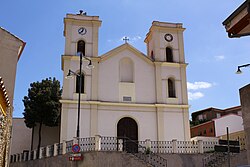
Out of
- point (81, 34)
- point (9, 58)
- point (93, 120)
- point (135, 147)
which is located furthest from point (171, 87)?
point (9, 58)

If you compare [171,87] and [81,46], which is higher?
[81,46]

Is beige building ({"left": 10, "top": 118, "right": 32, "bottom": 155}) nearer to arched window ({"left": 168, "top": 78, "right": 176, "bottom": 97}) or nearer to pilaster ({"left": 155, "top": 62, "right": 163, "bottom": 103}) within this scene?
pilaster ({"left": 155, "top": 62, "right": 163, "bottom": 103})

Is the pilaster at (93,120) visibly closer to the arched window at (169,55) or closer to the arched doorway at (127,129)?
the arched doorway at (127,129)

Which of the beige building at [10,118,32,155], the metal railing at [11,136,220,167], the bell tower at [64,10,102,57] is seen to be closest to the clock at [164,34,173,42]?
the bell tower at [64,10,102,57]

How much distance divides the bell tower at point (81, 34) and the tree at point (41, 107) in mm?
7155

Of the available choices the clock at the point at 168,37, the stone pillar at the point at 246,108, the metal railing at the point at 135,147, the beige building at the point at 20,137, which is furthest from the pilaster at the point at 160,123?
the stone pillar at the point at 246,108

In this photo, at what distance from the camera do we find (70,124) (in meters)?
25.7

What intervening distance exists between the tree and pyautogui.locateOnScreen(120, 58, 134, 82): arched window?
8422 mm

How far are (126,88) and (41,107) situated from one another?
9.78m

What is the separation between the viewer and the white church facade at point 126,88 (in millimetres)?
26469

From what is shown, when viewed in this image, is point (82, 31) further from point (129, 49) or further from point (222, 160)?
point (222, 160)

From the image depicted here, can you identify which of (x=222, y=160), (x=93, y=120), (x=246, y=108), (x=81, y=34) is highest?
(x=81, y=34)

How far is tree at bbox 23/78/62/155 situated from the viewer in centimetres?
3228

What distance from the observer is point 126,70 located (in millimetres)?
29281
